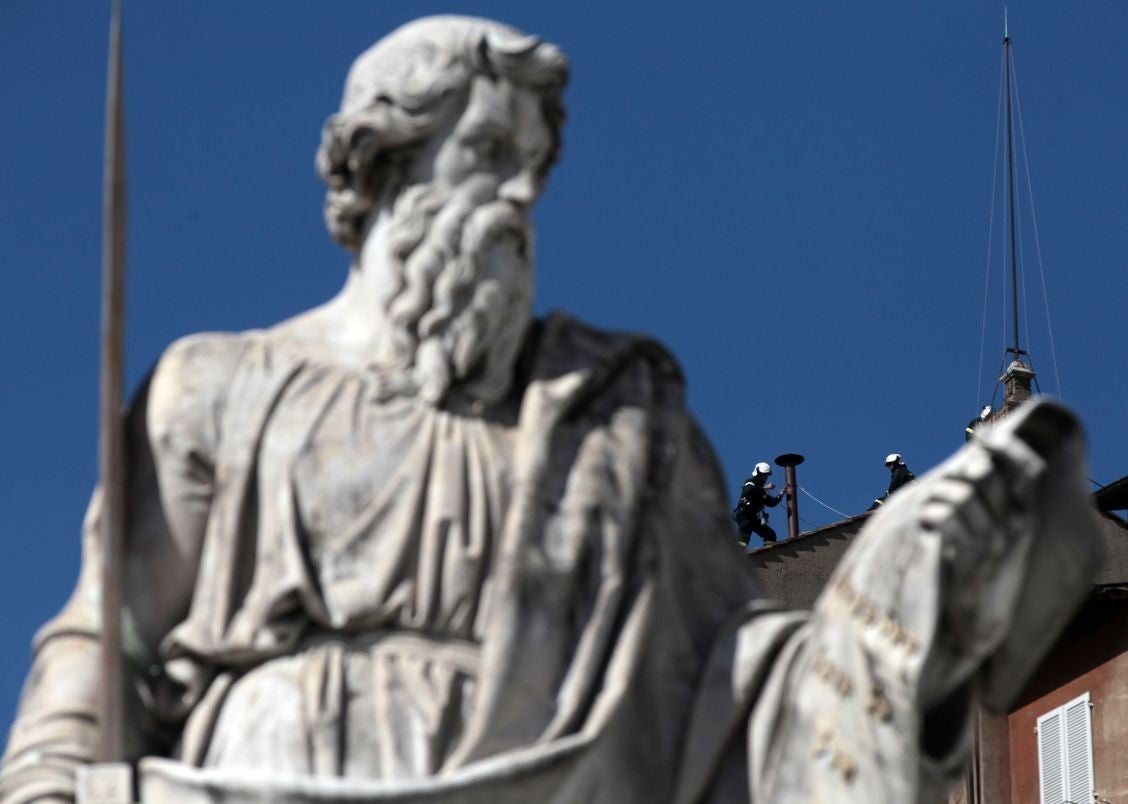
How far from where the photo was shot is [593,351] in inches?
475

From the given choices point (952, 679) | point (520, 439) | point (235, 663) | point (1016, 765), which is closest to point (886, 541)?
point (952, 679)

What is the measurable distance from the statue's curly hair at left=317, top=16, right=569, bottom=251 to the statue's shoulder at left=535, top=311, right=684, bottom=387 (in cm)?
54

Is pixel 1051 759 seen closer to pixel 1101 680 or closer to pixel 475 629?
pixel 1101 680

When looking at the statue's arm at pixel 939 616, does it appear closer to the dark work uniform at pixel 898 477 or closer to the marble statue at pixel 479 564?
the marble statue at pixel 479 564

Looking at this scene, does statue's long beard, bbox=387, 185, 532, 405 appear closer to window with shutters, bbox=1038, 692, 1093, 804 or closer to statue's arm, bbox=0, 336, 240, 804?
statue's arm, bbox=0, 336, 240, 804

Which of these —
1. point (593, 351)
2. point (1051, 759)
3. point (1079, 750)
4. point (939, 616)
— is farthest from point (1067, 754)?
point (939, 616)

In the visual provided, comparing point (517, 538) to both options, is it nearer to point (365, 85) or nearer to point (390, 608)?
point (390, 608)

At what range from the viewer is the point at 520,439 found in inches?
461

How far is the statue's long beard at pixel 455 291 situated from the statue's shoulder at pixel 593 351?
178 millimetres

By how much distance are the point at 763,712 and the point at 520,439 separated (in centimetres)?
113

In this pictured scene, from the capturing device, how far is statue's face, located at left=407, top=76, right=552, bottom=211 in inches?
467

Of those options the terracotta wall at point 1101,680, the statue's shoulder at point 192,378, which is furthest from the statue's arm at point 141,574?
the terracotta wall at point 1101,680

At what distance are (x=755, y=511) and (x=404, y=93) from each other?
115 ft

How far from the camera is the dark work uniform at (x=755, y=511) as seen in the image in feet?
153
